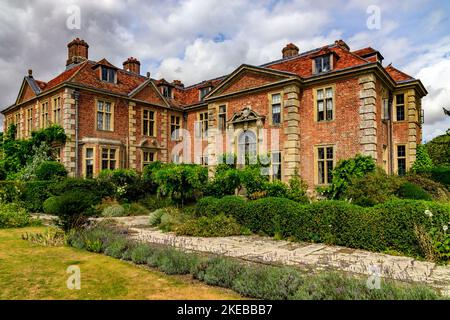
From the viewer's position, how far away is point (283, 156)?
18359mm

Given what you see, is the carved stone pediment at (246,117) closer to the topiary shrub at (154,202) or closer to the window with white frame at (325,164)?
the window with white frame at (325,164)

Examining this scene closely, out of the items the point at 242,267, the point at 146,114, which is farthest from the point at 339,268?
the point at 146,114

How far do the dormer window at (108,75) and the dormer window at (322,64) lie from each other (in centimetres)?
1464

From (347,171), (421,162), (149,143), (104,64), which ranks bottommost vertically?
(347,171)

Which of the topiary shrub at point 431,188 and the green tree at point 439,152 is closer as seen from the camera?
the topiary shrub at point 431,188

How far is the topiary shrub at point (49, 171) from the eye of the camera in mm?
19062

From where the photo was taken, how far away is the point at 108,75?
2322cm

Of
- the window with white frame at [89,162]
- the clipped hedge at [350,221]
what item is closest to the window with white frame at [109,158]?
the window with white frame at [89,162]

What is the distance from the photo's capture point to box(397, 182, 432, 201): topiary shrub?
12.4 meters

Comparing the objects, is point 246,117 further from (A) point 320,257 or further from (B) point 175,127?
(A) point 320,257

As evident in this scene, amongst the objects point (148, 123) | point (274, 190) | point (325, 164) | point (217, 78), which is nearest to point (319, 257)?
point (274, 190)

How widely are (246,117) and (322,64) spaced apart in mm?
5371

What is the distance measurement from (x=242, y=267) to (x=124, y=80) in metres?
22.2

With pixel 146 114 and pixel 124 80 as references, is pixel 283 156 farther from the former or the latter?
pixel 124 80
